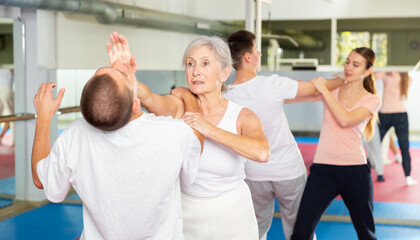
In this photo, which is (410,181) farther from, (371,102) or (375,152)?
(371,102)

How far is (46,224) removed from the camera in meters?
5.18

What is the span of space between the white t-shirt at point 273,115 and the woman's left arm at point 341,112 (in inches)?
6.4

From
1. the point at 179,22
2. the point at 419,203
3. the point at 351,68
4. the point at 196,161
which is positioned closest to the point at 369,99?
the point at 351,68

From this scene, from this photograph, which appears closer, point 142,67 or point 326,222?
point 326,222

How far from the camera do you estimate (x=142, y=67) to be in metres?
6.54

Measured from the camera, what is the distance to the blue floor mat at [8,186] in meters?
5.90

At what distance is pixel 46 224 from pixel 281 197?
8.95 ft

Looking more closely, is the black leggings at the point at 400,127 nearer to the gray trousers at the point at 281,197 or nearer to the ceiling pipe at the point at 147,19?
the gray trousers at the point at 281,197

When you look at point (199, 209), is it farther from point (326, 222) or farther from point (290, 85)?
point (326, 222)

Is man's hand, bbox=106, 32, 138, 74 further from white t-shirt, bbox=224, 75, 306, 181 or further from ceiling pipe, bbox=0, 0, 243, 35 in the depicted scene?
ceiling pipe, bbox=0, 0, 243, 35

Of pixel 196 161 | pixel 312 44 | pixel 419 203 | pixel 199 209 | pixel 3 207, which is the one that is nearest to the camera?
pixel 196 161

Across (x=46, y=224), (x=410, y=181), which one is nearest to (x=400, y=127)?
(x=410, y=181)

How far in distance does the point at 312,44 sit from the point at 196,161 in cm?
1482

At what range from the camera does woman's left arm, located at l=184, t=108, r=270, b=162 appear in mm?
1894
